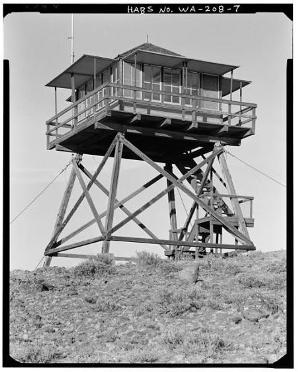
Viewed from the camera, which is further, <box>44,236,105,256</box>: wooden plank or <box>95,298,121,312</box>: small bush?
<box>44,236,105,256</box>: wooden plank

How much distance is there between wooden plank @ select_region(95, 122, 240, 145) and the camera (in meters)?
27.8

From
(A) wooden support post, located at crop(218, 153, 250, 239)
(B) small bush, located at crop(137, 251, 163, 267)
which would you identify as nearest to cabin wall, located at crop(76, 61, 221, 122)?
(A) wooden support post, located at crop(218, 153, 250, 239)

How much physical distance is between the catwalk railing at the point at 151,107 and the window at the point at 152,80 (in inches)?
1.3

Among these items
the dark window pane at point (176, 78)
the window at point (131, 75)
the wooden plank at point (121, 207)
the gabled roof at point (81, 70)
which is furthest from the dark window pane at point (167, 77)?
the wooden plank at point (121, 207)

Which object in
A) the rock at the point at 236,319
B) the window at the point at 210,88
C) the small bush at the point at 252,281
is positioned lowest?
the rock at the point at 236,319

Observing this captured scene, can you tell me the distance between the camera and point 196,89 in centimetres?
3003

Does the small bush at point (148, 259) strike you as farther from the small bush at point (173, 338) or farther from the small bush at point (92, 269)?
the small bush at point (173, 338)

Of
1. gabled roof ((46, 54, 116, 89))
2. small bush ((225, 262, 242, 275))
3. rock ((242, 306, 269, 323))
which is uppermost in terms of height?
gabled roof ((46, 54, 116, 89))

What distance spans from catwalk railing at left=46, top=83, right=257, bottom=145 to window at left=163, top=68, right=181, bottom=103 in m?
0.04

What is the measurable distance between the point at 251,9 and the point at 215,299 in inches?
255

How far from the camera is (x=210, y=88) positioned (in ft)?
99.7

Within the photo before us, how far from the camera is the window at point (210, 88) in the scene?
98.8ft

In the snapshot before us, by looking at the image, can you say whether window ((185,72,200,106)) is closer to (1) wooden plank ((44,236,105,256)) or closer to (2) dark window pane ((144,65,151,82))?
(2) dark window pane ((144,65,151,82))

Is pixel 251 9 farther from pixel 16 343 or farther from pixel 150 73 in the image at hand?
pixel 150 73
